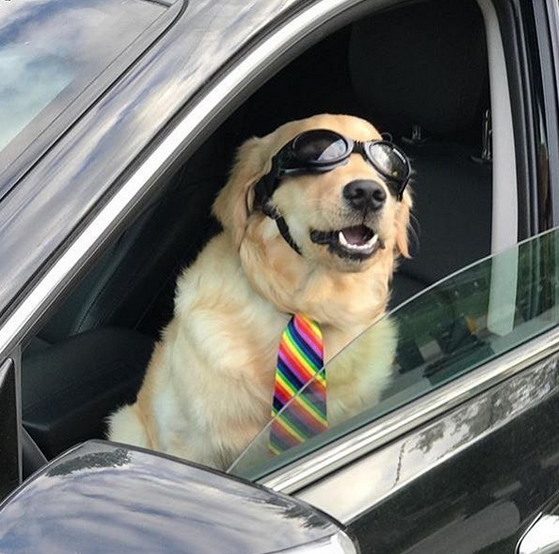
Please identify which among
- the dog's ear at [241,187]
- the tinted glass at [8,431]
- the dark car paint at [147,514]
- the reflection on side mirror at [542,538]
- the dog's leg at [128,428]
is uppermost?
the dog's ear at [241,187]

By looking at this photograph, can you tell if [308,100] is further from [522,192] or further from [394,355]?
[394,355]

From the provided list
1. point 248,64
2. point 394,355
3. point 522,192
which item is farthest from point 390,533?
point 522,192

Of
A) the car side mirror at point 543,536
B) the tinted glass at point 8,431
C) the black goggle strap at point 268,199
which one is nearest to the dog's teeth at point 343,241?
the black goggle strap at point 268,199

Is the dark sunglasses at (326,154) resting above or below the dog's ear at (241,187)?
below

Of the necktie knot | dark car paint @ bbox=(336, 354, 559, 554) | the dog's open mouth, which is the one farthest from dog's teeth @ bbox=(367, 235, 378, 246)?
dark car paint @ bbox=(336, 354, 559, 554)

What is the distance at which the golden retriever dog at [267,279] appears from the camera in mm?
2227

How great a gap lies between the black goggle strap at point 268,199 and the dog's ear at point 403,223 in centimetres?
23

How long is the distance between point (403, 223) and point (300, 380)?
46 centimetres

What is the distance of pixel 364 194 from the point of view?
2.21 meters

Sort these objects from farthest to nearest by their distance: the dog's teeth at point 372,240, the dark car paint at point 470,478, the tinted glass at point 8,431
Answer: the dog's teeth at point 372,240 < the dark car paint at point 470,478 < the tinted glass at point 8,431

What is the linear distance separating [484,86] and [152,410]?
101 centimetres

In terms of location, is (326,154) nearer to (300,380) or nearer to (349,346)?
(300,380)

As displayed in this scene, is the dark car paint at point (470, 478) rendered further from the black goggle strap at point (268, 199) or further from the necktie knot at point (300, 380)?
the black goggle strap at point (268, 199)

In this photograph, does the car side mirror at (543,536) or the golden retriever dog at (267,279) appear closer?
the car side mirror at (543,536)
